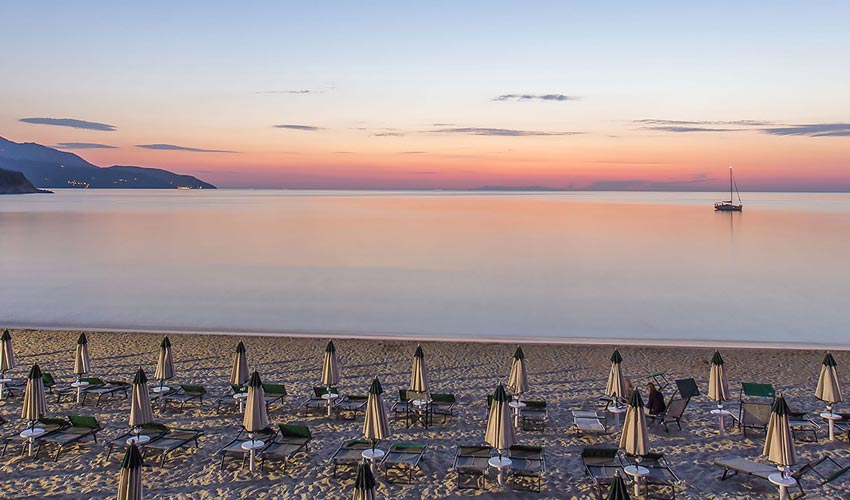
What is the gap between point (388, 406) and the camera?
12812mm

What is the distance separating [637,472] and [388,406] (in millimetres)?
5470

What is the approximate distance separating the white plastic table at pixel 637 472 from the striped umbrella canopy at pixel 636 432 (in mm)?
271

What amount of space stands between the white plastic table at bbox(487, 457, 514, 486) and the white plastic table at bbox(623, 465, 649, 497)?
1693 mm

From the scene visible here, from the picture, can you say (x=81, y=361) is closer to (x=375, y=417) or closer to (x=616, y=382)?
(x=375, y=417)

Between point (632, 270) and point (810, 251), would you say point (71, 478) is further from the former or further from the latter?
point (810, 251)

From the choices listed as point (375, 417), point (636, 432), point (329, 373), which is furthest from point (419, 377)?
point (636, 432)

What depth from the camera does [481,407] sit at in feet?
42.0

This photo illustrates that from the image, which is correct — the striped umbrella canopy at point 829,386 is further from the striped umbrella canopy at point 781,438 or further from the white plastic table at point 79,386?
the white plastic table at point 79,386

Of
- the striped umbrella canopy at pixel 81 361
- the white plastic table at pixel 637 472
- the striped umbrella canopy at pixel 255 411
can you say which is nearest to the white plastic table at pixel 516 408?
the white plastic table at pixel 637 472

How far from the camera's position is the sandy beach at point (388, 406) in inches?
365

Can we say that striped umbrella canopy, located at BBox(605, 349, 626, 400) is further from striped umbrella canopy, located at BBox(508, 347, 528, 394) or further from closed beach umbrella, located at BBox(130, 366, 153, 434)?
closed beach umbrella, located at BBox(130, 366, 153, 434)

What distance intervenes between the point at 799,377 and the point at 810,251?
4833 cm

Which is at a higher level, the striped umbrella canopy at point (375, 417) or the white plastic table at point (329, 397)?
the striped umbrella canopy at point (375, 417)

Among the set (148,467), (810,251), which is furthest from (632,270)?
(148,467)
